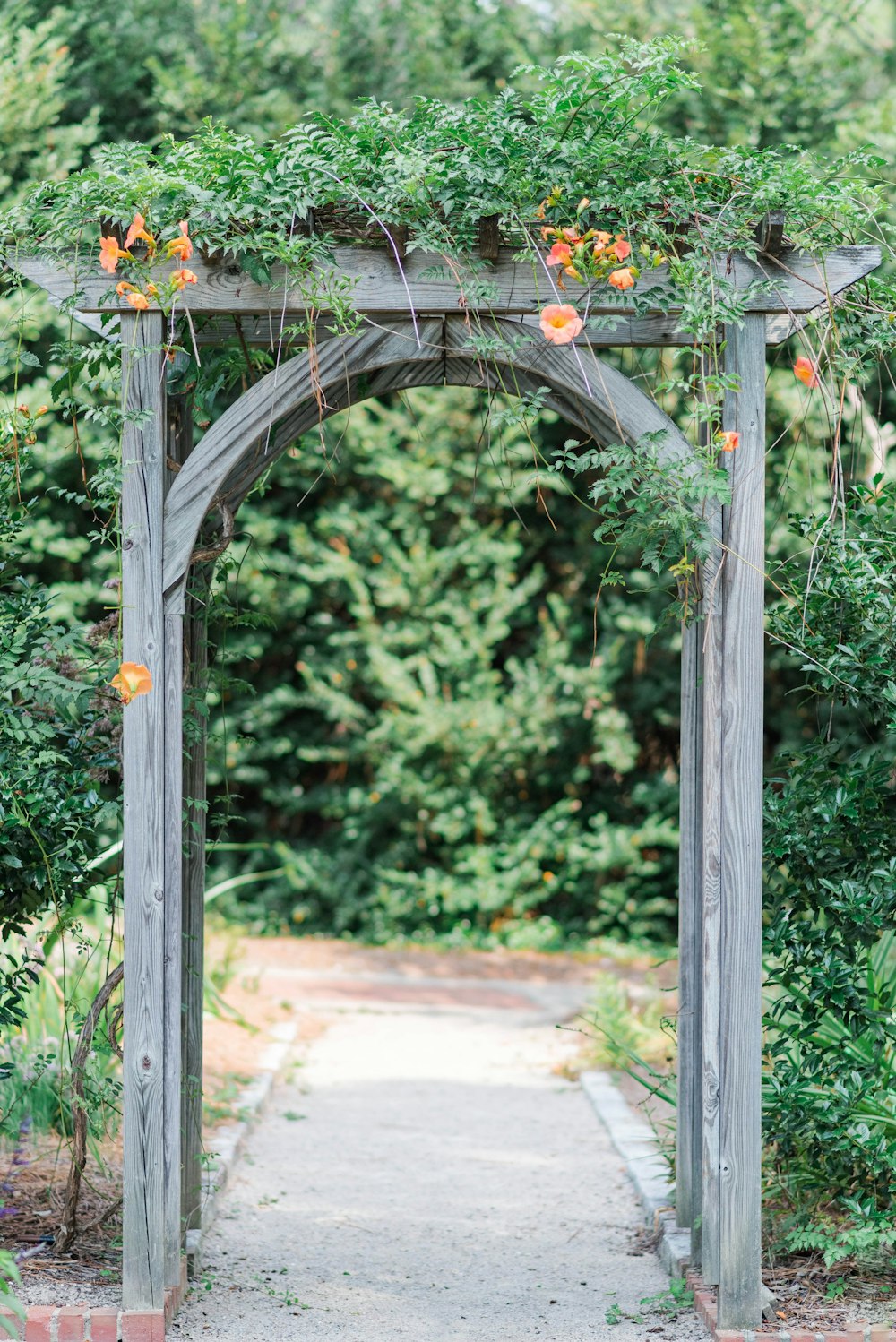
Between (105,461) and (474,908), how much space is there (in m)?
6.55

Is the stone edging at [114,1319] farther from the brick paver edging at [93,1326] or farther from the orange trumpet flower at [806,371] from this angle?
the orange trumpet flower at [806,371]

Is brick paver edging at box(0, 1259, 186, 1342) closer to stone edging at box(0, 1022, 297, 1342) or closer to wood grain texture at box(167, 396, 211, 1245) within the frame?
stone edging at box(0, 1022, 297, 1342)

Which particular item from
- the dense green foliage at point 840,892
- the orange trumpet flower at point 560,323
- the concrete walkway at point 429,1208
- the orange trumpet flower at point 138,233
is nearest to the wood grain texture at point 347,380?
the orange trumpet flower at point 560,323

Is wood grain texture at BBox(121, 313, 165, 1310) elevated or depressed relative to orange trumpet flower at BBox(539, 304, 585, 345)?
depressed

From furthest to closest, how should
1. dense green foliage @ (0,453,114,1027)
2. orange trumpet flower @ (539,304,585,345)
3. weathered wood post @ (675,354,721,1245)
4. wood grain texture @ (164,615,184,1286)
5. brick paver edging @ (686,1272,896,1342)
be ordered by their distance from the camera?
weathered wood post @ (675,354,721,1245) → dense green foliage @ (0,453,114,1027) → wood grain texture @ (164,615,184,1286) → brick paver edging @ (686,1272,896,1342) → orange trumpet flower @ (539,304,585,345)

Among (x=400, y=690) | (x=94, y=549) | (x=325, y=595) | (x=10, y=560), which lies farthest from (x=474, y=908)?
(x=10, y=560)

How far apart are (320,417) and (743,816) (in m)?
1.41

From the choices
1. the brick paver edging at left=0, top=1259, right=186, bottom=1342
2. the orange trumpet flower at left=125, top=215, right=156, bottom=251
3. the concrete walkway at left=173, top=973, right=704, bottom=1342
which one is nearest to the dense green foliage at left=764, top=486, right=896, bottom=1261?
the concrete walkway at left=173, top=973, right=704, bottom=1342

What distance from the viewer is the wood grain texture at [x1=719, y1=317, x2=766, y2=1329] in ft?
9.83

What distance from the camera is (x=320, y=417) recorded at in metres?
3.13

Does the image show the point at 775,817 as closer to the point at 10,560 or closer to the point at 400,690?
the point at 10,560

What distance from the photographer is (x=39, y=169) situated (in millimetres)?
6949

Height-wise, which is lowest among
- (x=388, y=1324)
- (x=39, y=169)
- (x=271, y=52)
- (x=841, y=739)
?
(x=388, y=1324)

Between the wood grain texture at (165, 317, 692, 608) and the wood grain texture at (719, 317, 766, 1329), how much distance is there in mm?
227
